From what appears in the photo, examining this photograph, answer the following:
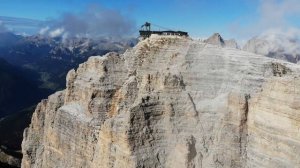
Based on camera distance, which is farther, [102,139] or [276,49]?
[276,49]

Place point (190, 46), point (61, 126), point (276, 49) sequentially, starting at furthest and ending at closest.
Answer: point (276, 49) → point (61, 126) → point (190, 46)

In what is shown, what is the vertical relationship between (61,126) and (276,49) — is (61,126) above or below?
below

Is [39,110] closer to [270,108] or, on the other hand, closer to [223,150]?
[223,150]

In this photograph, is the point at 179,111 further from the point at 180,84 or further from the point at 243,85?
the point at 243,85

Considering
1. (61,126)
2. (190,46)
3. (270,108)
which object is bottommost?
(61,126)

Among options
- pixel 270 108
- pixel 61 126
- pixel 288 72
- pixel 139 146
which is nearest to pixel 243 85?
pixel 288 72

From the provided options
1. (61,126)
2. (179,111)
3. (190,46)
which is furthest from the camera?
(61,126)

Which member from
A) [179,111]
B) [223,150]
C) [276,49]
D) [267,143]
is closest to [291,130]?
[267,143]
